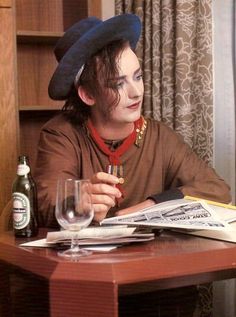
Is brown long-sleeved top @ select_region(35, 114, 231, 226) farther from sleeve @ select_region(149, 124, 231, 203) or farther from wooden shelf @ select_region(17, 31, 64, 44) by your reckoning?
wooden shelf @ select_region(17, 31, 64, 44)

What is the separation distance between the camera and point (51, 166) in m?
1.68

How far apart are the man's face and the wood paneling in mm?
708

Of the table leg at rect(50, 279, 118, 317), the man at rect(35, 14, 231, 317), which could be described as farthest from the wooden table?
the man at rect(35, 14, 231, 317)

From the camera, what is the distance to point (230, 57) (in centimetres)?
207

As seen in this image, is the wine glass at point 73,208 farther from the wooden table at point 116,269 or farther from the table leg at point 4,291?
the table leg at point 4,291

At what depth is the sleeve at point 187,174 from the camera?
1.70 metres

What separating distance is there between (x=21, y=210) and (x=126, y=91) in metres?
0.51

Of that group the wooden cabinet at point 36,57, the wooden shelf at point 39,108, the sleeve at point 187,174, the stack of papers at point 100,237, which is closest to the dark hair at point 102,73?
the sleeve at point 187,174

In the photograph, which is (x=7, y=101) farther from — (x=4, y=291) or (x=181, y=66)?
(x=4, y=291)

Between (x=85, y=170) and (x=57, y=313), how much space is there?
72cm

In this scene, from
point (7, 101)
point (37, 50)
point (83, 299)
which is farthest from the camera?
point (37, 50)

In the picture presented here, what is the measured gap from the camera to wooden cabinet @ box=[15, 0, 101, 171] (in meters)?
2.74

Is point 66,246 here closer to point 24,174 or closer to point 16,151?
point 24,174

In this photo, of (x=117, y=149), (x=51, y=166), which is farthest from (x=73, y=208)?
(x=117, y=149)
